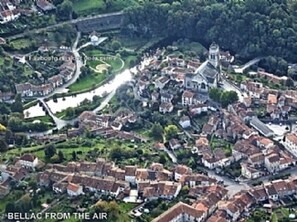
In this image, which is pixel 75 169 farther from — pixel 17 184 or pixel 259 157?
pixel 259 157

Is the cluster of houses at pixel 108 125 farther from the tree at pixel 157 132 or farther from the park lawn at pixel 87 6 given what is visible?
the park lawn at pixel 87 6

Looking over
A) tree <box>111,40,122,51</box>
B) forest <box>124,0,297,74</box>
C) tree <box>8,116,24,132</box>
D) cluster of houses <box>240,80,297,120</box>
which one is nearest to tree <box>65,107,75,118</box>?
tree <box>8,116,24,132</box>

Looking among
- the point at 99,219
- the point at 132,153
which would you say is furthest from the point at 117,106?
the point at 99,219

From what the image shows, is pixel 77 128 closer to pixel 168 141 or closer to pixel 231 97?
pixel 168 141

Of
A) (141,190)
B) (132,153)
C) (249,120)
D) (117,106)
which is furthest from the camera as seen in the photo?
(117,106)

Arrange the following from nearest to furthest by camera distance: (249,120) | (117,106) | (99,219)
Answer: (99,219) → (249,120) → (117,106)

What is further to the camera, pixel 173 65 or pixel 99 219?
pixel 173 65

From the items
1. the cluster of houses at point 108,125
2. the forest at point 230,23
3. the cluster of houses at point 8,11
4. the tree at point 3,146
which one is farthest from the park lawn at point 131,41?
the tree at point 3,146
